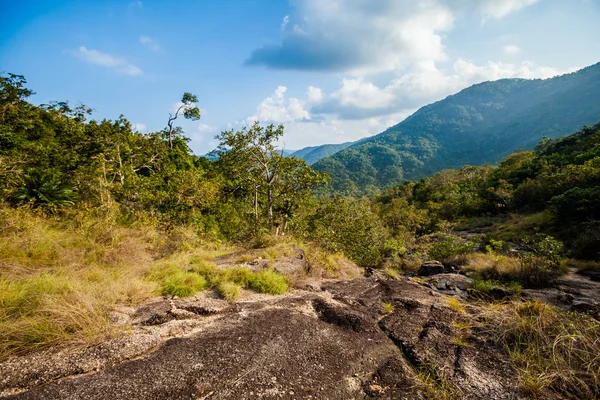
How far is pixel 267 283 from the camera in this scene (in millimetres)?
5992

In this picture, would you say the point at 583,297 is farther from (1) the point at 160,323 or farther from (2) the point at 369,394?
(1) the point at 160,323

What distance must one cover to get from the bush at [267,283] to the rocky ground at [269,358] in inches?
28.8

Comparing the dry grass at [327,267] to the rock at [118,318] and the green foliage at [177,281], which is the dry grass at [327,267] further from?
the rock at [118,318]

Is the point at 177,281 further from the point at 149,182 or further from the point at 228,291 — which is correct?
the point at 149,182

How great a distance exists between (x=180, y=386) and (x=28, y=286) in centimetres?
327

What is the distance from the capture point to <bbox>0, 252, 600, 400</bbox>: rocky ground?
274 cm

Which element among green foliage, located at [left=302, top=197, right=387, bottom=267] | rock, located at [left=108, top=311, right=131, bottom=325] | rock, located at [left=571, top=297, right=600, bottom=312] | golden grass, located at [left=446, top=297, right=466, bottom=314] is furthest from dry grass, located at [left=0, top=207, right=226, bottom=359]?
rock, located at [left=571, top=297, right=600, bottom=312]

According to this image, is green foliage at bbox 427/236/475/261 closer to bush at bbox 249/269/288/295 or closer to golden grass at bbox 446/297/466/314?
golden grass at bbox 446/297/466/314

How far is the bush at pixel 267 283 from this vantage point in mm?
5934

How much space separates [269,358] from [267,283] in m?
2.66

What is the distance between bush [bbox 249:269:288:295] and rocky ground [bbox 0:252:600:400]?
73 centimetres

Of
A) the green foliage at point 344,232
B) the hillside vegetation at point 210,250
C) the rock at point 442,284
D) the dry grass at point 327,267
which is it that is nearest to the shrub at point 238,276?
the hillside vegetation at point 210,250

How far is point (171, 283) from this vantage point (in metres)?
5.34

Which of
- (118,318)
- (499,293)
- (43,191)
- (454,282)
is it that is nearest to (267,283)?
(118,318)
